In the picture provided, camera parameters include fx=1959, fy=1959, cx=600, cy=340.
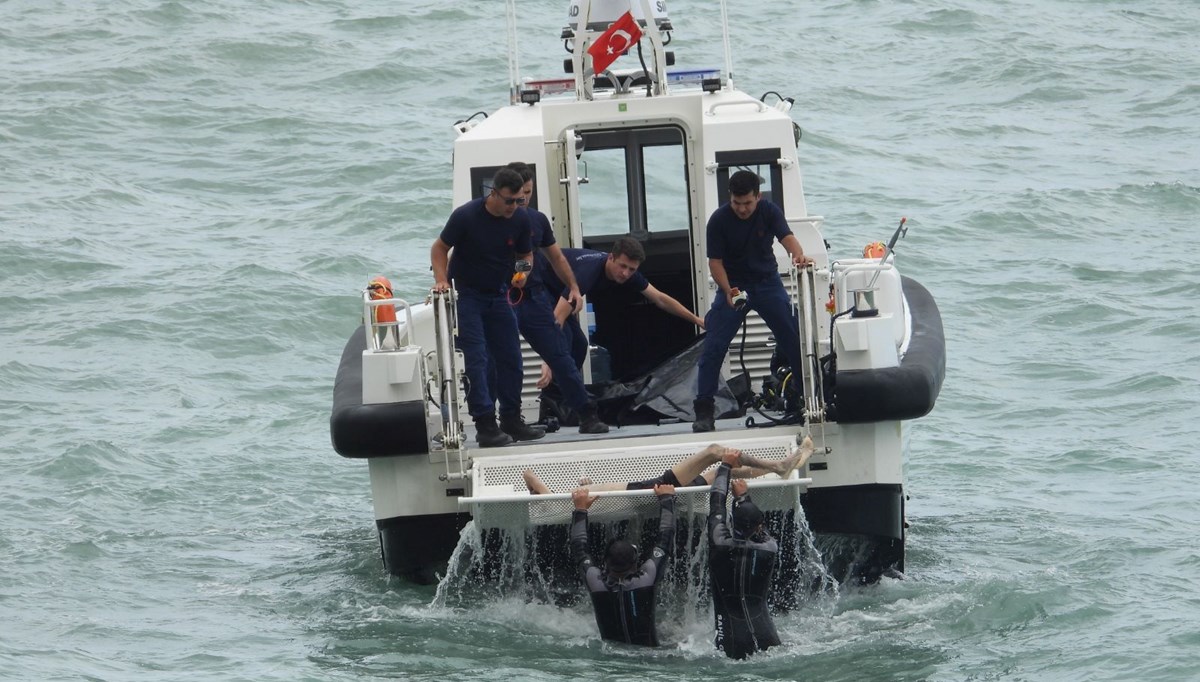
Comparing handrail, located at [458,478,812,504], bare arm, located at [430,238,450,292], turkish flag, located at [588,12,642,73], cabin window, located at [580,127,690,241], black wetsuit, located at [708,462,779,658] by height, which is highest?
turkish flag, located at [588,12,642,73]

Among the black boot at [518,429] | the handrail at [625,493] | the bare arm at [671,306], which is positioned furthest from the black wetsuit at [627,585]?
the bare arm at [671,306]

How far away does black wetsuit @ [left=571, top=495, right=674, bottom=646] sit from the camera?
328 inches

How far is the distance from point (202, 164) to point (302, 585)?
12.2 m

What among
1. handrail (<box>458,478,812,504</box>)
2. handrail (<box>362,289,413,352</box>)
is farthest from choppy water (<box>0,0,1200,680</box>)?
handrail (<box>362,289,413,352</box>)

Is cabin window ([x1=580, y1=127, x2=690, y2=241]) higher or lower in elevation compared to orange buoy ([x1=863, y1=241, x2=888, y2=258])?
higher

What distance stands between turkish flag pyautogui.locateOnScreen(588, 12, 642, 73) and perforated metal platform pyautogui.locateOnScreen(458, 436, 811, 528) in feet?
9.91

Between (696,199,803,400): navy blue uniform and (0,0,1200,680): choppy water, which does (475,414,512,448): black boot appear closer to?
(0,0,1200,680): choppy water

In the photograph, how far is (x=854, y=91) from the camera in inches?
961

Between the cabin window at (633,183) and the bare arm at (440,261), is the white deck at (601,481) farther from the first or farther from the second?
the cabin window at (633,183)

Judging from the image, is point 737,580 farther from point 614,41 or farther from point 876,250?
point 614,41

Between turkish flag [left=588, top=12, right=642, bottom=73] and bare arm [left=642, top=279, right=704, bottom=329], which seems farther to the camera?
turkish flag [left=588, top=12, right=642, bottom=73]

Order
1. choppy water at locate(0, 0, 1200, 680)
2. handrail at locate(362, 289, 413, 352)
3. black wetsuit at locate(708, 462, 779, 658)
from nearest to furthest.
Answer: black wetsuit at locate(708, 462, 779, 658) < handrail at locate(362, 289, 413, 352) < choppy water at locate(0, 0, 1200, 680)

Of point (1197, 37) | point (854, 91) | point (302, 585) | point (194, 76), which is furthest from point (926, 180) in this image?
point (302, 585)

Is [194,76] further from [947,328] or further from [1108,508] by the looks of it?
[1108,508]
